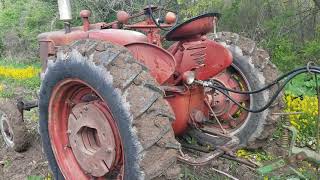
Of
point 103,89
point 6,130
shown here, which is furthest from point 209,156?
point 6,130

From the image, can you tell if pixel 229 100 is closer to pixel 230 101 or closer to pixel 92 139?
pixel 230 101

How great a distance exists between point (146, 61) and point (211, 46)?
2.19 ft

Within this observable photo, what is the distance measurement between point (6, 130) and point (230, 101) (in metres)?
2.78

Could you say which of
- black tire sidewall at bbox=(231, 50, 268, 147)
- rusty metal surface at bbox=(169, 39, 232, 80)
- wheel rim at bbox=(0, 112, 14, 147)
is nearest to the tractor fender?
rusty metal surface at bbox=(169, 39, 232, 80)

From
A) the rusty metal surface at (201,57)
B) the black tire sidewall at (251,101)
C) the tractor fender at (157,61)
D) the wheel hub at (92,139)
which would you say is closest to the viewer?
the wheel hub at (92,139)

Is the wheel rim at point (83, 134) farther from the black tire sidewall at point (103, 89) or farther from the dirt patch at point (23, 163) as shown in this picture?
the dirt patch at point (23, 163)

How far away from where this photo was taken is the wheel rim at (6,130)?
4.90 metres

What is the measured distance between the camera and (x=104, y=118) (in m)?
2.93

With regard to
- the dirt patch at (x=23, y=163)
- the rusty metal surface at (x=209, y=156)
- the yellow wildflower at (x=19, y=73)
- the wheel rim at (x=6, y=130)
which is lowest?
the yellow wildflower at (x=19, y=73)

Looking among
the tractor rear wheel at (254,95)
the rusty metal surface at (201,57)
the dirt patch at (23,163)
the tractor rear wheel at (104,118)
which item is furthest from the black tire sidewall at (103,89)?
the tractor rear wheel at (254,95)

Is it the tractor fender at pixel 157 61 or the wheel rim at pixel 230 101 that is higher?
the tractor fender at pixel 157 61

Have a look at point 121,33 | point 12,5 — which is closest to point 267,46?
point 121,33

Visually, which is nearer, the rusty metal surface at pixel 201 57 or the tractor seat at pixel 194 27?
the tractor seat at pixel 194 27

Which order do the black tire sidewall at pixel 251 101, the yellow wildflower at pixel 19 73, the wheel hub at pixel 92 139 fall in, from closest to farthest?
the wheel hub at pixel 92 139, the black tire sidewall at pixel 251 101, the yellow wildflower at pixel 19 73
